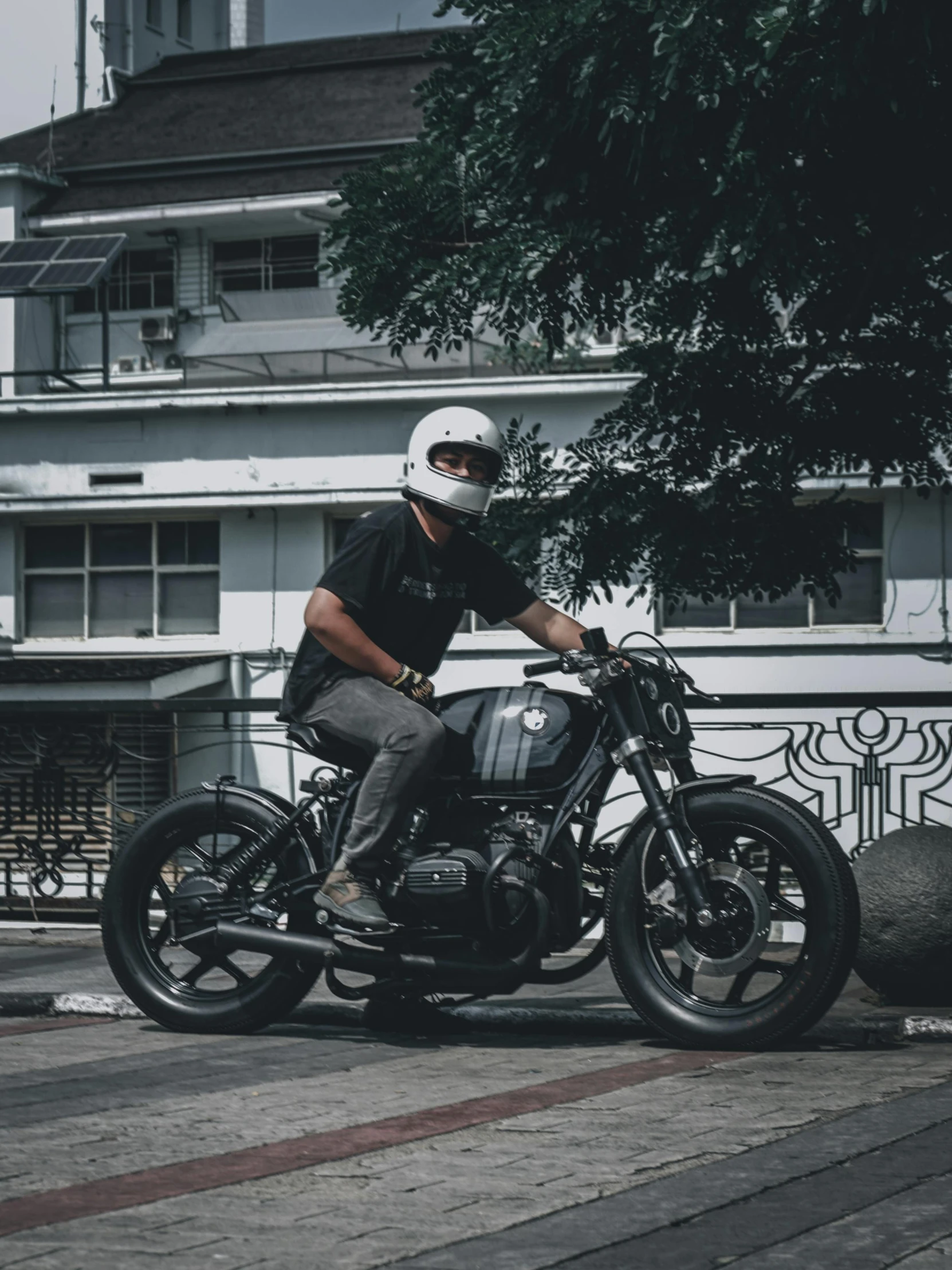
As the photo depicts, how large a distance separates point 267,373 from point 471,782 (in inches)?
1024

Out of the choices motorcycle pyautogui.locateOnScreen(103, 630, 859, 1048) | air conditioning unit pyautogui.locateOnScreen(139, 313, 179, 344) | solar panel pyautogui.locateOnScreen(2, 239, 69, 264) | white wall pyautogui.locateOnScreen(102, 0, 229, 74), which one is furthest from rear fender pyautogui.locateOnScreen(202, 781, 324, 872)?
white wall pyautogui.locateOnScreen(102, 0, 229, 74)

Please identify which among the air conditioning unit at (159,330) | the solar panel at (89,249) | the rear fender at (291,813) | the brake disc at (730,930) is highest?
the solar panel at (89,249)

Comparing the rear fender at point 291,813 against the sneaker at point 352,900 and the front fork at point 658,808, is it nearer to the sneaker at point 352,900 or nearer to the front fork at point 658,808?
the sneaker at point 352,900

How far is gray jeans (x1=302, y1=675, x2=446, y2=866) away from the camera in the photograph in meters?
6.14

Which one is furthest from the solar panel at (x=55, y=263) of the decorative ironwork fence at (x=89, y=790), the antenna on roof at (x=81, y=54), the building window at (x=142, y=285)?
the decorative ironwork fence at (x=89, y=790)

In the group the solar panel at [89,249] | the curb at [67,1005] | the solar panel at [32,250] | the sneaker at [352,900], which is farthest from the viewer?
the solar panel at [32,250]

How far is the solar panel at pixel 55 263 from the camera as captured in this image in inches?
1171

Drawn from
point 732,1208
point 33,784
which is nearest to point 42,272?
point 33,784

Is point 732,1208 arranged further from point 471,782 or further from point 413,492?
point 413,492

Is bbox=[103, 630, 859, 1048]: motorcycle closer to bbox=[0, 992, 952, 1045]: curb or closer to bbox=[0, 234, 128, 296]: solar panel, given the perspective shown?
bbox=[0, 992, 952, 1045]: curb

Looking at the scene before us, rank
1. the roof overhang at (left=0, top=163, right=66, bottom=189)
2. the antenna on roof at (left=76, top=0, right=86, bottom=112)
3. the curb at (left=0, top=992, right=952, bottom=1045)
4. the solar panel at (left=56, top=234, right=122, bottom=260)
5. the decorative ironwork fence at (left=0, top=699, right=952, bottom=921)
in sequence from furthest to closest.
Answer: the antenna on roof at (left=76, top=0, right=86, bottom=112), the roof overhang at (left=0, top=163, right=66, bottom=189), the solar panel at (left=56, top=234, right=122, bottom=260), the decorative ironwork fence at (left=0, top=699, right=952, bottom=921), the curb at (left=0, top=992, right=952, bottom=1045)

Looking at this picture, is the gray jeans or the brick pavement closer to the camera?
the brick pavement

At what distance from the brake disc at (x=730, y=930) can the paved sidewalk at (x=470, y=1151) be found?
300 millimetres

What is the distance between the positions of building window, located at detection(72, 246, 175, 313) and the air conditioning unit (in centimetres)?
75
